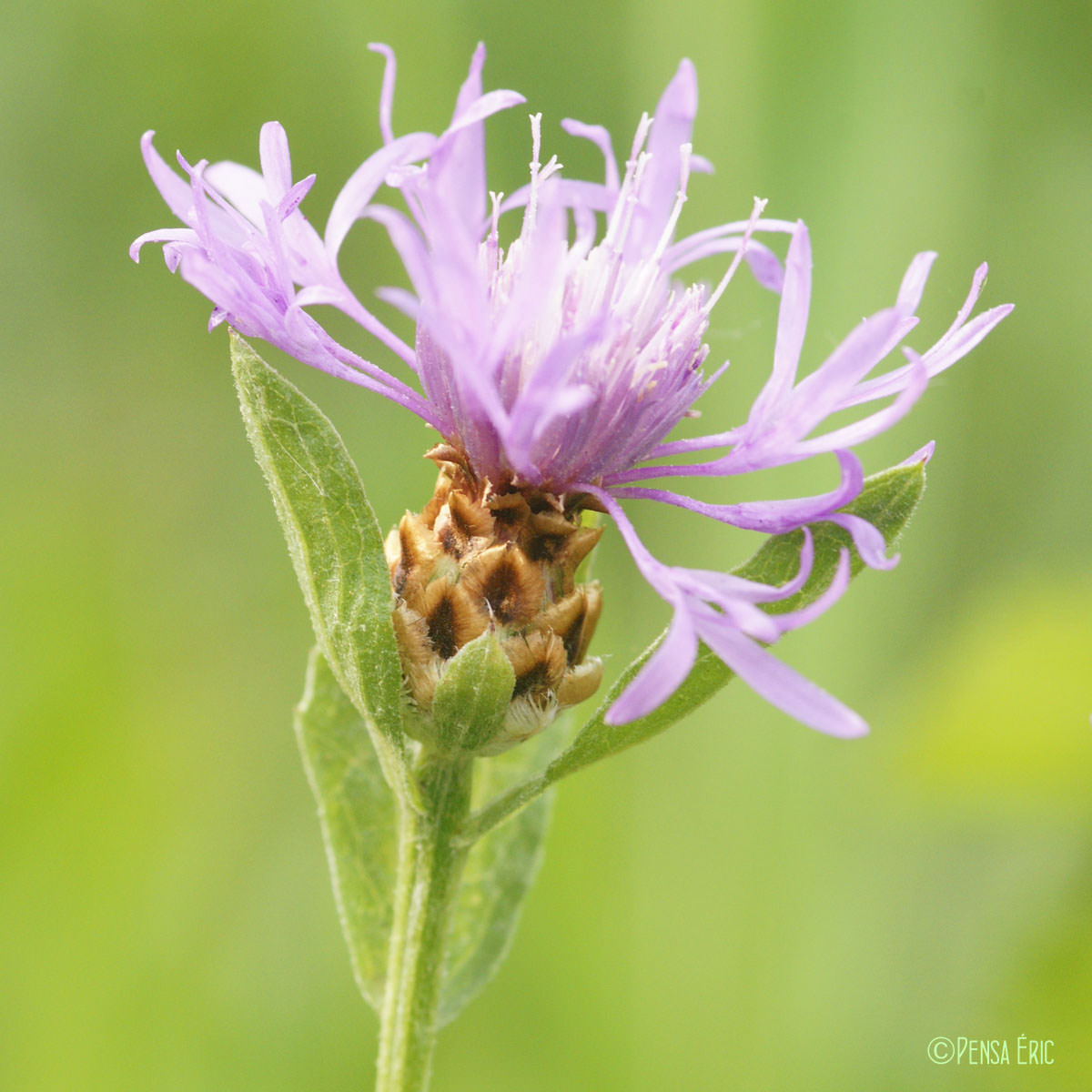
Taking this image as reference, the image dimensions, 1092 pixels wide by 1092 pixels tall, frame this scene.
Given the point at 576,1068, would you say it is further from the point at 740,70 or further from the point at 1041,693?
the point at 740,70

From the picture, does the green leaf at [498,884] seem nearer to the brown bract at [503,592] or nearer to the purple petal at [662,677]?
the brown bract at [503,592]

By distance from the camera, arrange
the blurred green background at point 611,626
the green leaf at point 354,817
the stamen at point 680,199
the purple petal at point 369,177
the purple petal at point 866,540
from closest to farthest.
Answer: the purple petal at point 866,540 → the purple petal at point 369,177 → the stamen at point 680,199 → the green leaf at point 354,817 → the blurred green background at point 611,626

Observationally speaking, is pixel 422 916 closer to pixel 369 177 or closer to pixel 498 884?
pixel 498 884

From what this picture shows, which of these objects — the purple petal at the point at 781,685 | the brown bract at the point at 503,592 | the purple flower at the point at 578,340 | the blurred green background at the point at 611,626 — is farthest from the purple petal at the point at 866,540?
the blurred green background at the point at 611,626

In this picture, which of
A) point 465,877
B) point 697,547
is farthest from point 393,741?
point 697,547

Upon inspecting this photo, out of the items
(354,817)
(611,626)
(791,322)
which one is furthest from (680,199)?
(611,626)

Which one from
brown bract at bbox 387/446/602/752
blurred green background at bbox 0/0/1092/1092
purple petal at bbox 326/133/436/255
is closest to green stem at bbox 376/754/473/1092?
brown bract at bbox 387/446/602/752

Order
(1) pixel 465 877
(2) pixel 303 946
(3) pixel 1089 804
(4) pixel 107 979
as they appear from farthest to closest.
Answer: (2) pixel 303 946, (4) pixel 107 979, (3) pixel 1089 804, (1) pixel 465 877

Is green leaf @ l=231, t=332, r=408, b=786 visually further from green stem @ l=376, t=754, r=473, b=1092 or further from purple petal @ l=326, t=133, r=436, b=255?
purple petal @ l=326, t=133, r=436, b=255
